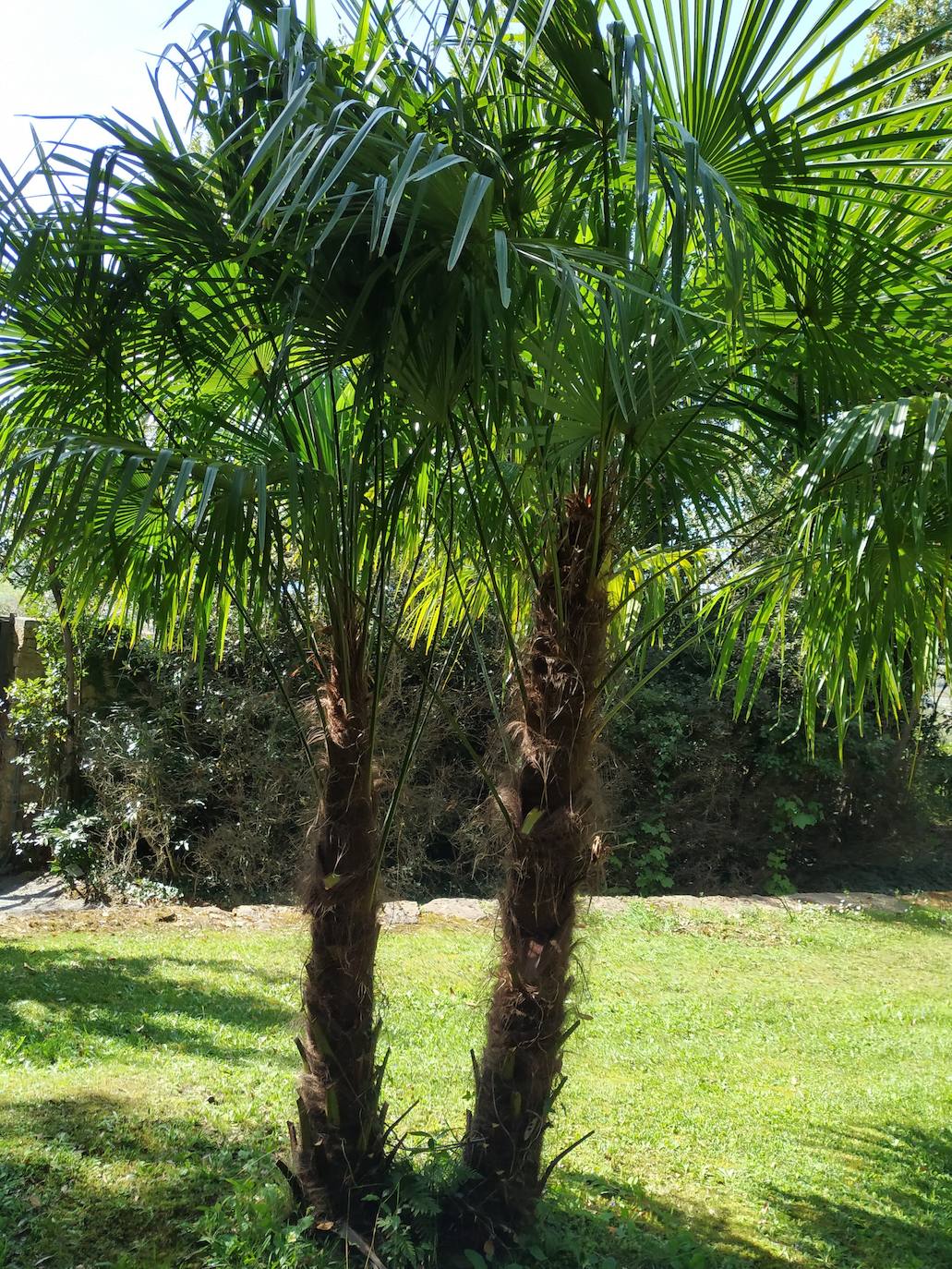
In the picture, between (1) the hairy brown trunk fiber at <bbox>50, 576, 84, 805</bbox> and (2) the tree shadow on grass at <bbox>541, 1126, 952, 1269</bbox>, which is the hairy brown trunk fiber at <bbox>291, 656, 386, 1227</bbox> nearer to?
(2) the tree shadow on grass at <bbox>541, 1126, 952, 1269</bbox>

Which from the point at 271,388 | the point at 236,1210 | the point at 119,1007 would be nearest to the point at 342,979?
the point at 236,1210

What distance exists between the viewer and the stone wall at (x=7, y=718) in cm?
943

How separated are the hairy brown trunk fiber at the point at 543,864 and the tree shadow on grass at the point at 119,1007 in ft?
5.17

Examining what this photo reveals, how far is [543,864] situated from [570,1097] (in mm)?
2449

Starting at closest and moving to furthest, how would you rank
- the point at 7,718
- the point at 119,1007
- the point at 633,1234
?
the point at 633,1234 → the point at 119,1007 → the point at 7,718

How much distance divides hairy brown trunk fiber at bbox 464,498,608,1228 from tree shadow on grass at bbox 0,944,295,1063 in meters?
1.58

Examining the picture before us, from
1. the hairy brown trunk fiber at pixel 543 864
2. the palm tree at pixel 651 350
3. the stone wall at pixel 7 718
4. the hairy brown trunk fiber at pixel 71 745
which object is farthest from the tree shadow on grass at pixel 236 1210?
the stone wall at pixel 7 718

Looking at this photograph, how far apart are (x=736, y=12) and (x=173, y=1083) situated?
465cm

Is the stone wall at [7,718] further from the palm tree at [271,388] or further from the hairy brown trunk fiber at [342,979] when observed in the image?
the hairy brown trunk fiber at [342,979]

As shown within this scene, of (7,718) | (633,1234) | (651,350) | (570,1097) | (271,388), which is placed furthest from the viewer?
(7,718)

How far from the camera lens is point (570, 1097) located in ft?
16.8

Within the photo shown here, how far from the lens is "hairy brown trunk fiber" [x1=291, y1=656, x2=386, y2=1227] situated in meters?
3.35

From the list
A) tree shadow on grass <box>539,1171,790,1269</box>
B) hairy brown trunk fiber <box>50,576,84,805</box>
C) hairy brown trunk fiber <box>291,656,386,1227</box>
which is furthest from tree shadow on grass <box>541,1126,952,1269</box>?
hairy brown trunk fiber <box>50,576,84,805</box>

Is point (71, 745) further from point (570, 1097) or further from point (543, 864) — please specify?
point (543, 864)
